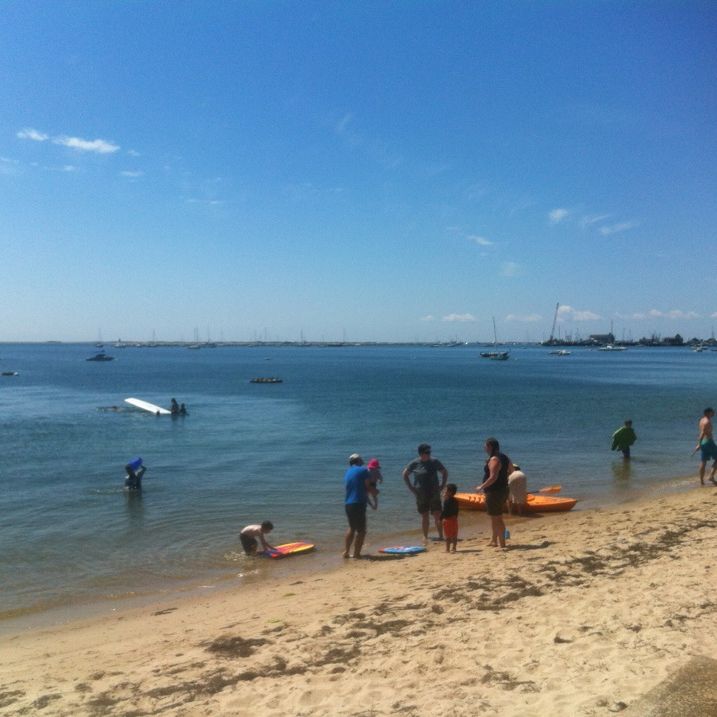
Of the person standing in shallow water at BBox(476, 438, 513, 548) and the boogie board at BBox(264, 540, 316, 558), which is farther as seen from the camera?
the boogie board at BBox(264, 540, 316, 558)

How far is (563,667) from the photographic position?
5211mm

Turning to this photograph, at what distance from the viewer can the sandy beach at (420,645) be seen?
192 inches

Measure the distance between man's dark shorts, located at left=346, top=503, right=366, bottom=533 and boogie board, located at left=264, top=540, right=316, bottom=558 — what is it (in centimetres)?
158

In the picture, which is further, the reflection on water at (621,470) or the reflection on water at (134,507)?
the reflection on water at (621,470)

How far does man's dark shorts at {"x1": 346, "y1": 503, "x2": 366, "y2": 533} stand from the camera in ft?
33.9

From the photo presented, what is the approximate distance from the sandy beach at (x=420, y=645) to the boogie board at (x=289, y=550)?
185 centimetres

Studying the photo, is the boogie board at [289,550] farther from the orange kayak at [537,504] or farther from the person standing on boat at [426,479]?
the orange kayak at [537,504]

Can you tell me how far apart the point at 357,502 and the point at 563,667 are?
17.5 ft

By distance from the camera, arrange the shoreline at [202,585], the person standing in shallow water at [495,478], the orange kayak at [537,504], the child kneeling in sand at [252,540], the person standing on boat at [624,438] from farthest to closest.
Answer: the person standing on boat at [624,438]
the orange kayak at [537,504]
the child kneeling in sand at [252,540]
the person standing in shallow water at [495,478]
the shoreline at [202,585]

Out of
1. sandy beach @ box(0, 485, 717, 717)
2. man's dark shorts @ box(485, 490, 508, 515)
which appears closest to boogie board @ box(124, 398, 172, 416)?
sandy beach @ box(0, 485, 717, 717)

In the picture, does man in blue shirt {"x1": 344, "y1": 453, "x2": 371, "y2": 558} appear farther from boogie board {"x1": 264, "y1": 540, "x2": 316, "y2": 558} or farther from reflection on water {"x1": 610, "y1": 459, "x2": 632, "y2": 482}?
reflection on water {"x1": 610, "y1": 459, "x2": 632, "y2": 482}

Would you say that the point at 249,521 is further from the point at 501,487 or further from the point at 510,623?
the point at 510,623

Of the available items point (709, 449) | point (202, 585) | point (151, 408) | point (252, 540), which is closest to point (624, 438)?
point (709, 449)

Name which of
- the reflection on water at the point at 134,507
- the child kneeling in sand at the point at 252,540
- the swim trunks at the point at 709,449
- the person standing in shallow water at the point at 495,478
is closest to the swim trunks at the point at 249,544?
the child kneeling in sand at the point at 252,540
